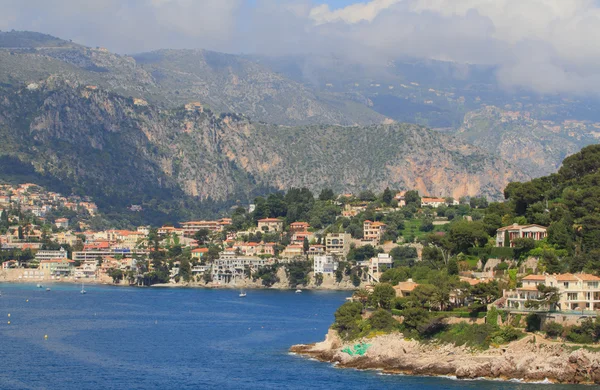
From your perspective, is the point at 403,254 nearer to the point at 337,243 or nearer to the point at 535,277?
the point at 337,243

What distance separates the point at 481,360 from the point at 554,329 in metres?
4.16

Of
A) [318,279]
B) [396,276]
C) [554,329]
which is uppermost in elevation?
[396,276]

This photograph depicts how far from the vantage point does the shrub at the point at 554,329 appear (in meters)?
62.4

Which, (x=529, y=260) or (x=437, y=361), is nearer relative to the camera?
(x=437, y=361)

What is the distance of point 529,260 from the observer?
7562 cm

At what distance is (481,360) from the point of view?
2458 inches

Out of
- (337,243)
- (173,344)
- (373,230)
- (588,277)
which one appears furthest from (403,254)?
(588,277)

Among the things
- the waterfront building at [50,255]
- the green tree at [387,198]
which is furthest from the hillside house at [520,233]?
the waterfront building at [50,255]

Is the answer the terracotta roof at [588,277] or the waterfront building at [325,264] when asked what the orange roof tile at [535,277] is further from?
the waterfront building at [325,264]

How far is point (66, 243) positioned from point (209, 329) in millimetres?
99082

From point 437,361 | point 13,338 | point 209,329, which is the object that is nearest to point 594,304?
point 437,361

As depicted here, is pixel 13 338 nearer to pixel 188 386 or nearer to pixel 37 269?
pixel 188 386

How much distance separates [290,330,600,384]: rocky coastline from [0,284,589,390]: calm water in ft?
3.96

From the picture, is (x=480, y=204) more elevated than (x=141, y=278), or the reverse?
(x=480, y=204)
